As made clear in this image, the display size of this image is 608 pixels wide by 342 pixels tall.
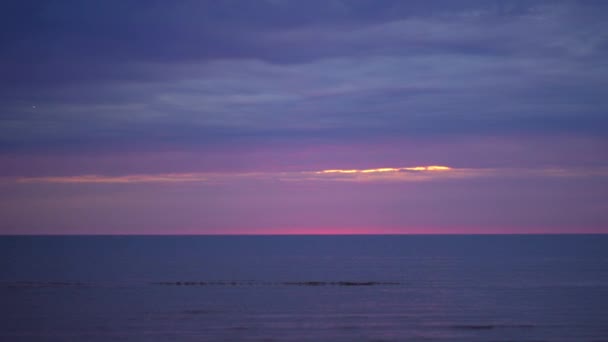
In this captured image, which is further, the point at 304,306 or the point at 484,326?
the point at 304,306

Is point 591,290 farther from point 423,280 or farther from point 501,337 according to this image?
point 501,337

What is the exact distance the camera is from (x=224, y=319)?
45.6 meters

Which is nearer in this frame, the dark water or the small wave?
the dark water

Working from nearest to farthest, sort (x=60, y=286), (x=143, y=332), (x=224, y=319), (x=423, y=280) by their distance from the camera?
(x=143, y=332)
(x=224, y=319)
(x=60, y=286)
(x=423, y=280)

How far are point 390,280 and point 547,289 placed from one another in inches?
744

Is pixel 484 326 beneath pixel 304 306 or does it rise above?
beneath

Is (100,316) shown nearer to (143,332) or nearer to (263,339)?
(143,332)

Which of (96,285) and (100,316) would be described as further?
(96,285)

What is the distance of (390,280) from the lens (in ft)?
253

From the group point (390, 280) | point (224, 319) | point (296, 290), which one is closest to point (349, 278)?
point (390, 280)

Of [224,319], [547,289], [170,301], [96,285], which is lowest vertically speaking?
[224,319]

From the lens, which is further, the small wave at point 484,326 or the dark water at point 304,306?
the small wave at point 484,326

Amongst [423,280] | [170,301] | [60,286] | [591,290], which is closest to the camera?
[170,301]

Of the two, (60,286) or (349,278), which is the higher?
(349,278)
